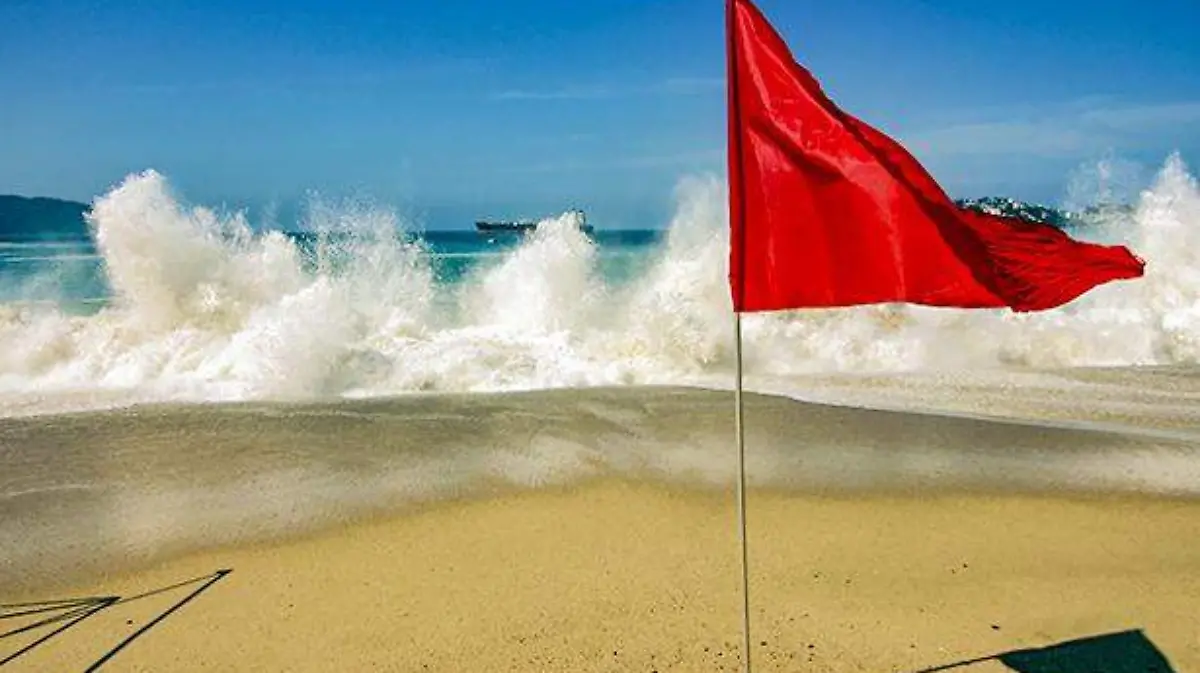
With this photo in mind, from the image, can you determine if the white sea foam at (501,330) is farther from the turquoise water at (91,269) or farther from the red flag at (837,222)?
the red flag at (837,222)

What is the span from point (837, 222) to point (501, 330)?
16781 millimetres

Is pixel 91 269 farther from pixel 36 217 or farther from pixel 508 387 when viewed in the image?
pixel 36 217

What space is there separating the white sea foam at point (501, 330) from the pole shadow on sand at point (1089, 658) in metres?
10.7

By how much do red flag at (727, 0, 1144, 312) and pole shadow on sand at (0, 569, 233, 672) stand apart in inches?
181

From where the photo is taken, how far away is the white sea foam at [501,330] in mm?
16047

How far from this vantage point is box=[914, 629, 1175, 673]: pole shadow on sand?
17.3ft

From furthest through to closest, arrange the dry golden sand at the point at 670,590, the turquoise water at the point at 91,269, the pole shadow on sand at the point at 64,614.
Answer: the turquoise water at the point at 91,269 < the pole shadow on sand at the point at 64,614 < the dry golden sand at the point at 670,590

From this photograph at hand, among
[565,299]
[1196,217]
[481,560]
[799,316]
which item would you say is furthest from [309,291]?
[1196,217]

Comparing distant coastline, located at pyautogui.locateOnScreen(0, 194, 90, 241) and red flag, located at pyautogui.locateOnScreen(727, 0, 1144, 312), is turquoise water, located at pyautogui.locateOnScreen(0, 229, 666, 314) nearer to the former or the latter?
red flag, located at pyautogui.locateOnScreen(727, 0, 1144, 312)

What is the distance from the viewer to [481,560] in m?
7.05

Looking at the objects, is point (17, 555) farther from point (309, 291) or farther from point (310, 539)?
point (309, 291)

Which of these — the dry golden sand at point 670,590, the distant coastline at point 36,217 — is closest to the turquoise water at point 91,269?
the dry golden sand at point 670,590

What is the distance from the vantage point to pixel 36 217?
140 m

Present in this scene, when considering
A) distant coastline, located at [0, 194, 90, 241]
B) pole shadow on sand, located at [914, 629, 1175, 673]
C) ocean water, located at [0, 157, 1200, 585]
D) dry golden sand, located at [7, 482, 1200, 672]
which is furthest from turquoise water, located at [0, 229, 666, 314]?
distant coastline, located at [0, 194, 90, 241]
